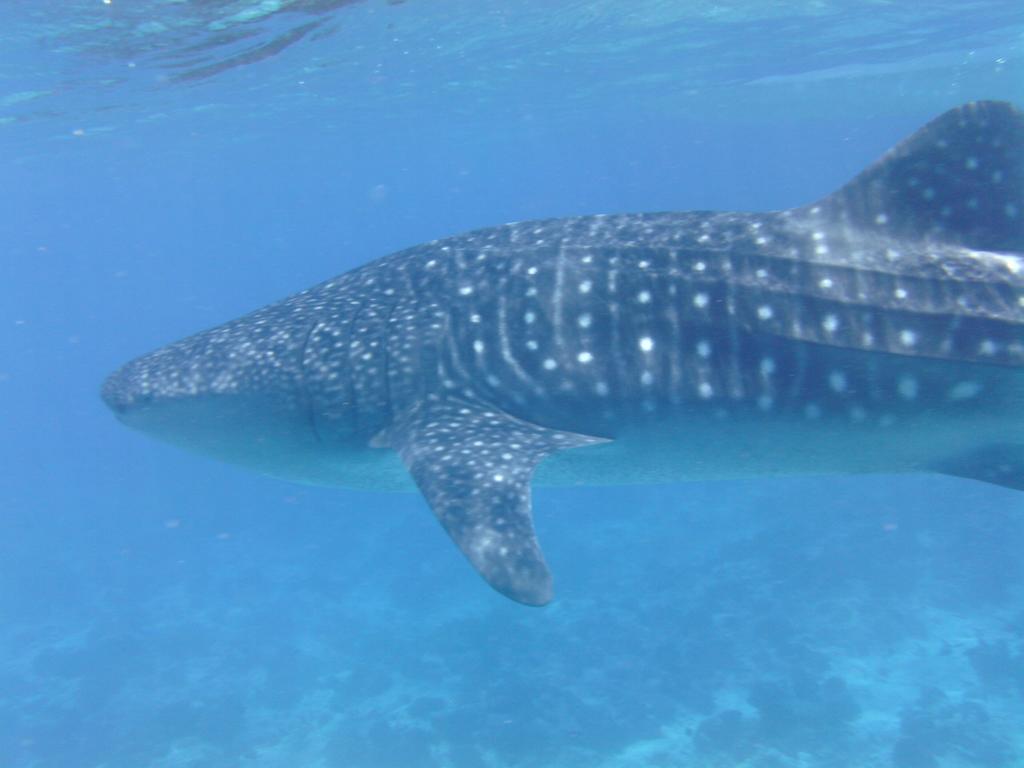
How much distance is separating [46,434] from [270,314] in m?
78.5

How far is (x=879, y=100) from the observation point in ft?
156

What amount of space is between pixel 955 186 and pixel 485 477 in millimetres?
3336

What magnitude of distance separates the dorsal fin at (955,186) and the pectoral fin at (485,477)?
89.2 inches

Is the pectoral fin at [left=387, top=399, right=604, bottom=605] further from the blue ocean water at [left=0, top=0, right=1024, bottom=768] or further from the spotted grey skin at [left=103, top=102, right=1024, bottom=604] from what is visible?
the blue ocean water at [left=0, top=0, right=1024, bottom=768]

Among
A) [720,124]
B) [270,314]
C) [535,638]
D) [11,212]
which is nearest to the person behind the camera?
[270,314]

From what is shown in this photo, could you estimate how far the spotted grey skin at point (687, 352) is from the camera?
4219 millimetres

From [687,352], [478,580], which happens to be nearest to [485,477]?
[687,352]

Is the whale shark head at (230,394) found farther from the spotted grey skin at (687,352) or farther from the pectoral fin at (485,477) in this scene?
the pectoral fin at (485,477)

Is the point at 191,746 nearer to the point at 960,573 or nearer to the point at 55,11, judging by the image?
the point at 55,11

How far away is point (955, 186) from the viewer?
14.6 ft

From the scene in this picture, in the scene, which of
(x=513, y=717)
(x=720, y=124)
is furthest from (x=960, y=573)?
(x=720, y=124)

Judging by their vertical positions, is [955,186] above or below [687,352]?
above

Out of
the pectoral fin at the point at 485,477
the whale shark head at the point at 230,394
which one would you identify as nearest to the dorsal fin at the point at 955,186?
the pectoral fin at the point at 485,477

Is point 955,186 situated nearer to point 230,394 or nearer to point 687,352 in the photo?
point 687,352
